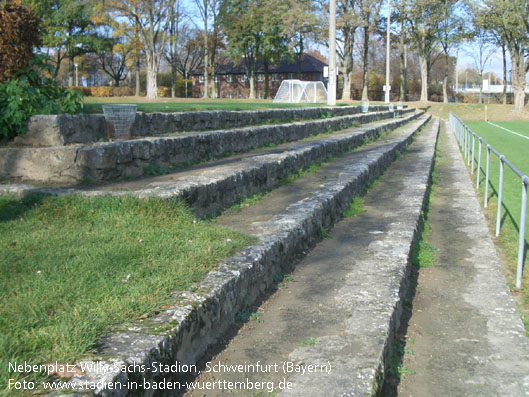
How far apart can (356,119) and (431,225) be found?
11.3m

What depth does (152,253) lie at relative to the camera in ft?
11.8

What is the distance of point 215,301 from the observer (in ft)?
9.98

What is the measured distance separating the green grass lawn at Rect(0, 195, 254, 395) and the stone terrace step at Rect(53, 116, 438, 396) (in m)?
0.11

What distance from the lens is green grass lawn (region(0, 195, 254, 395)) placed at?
2.36 metres

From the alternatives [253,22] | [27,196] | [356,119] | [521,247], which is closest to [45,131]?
[27,196]

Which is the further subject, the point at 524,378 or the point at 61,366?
the point at 524,378

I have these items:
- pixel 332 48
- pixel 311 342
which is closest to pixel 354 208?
pixel 311 342

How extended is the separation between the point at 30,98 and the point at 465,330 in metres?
5.39

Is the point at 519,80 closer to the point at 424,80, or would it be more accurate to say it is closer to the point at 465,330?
the point at 424,80

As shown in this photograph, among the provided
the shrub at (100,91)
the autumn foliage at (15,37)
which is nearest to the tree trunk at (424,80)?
the shrub at (100,91)

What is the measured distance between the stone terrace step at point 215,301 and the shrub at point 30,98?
328cm

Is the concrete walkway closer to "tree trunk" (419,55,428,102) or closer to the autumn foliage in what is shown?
the autumn foliage

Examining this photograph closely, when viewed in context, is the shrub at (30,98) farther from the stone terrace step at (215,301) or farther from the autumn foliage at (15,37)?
the stone terrace step at (215,301)

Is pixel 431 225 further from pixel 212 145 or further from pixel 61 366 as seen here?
pixel 61 366
